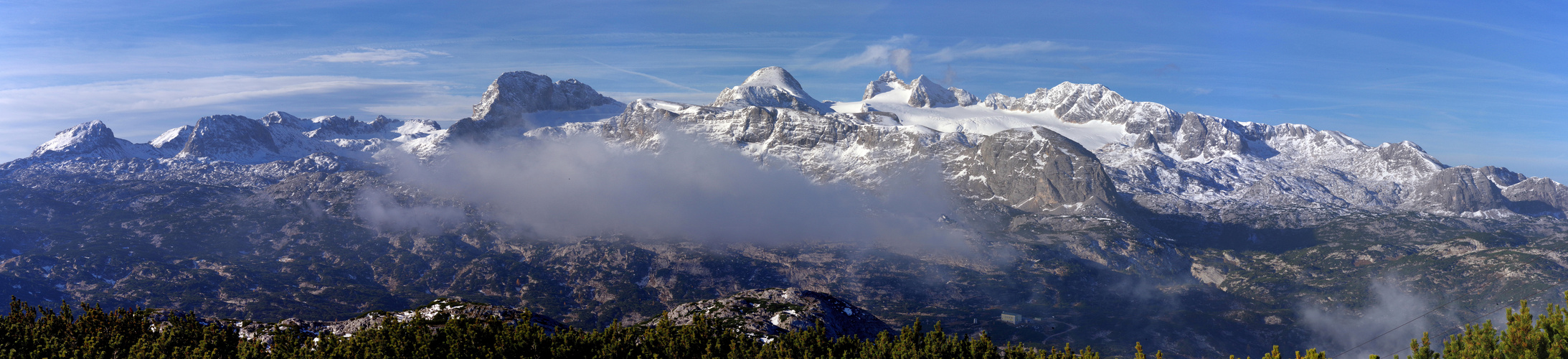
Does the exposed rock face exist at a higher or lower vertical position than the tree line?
lower

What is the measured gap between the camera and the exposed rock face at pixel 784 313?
286ft

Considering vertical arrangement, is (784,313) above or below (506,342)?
below

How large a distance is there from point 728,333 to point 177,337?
40.8 m

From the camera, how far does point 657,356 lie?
57.7 m

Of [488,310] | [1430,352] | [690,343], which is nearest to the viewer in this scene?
[1430,352]

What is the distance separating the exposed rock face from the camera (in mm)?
87188

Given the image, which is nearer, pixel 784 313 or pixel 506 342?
pixel 506 342

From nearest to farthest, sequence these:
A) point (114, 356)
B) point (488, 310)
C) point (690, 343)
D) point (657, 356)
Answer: point (114, 356) < point (657, 356) < point (690, 343) < point (488, 310)

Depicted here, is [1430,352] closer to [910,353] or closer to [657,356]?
[910,353]

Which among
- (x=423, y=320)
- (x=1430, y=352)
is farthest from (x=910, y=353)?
(x=423, y=320)

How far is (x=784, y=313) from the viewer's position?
9294 centimetres

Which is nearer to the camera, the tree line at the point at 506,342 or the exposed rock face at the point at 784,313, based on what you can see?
the tree line at the point at 506,342

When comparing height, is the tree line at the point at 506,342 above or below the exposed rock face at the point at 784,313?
above

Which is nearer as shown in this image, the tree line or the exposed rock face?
the tree line
